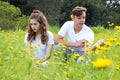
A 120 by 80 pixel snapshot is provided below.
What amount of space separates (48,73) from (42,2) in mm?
20904

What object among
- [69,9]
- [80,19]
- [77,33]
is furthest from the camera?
[69,9]

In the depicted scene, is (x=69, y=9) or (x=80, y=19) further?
(x=69, y=9)

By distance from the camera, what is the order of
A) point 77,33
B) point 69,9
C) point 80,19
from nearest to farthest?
point 80,19, point 77,33, point 69,9

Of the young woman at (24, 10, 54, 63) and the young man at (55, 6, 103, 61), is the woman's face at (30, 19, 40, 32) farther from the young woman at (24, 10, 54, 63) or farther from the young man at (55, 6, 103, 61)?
the young man at (55, 6, 103, 61)

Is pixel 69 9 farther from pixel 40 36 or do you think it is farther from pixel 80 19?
pixel 40 36

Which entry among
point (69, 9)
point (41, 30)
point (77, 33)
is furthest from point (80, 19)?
point (69, 9)

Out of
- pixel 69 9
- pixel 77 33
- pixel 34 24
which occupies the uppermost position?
pixel 34 24

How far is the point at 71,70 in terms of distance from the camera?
3.00m

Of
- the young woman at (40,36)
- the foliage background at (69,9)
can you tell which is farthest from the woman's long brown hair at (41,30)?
the foliage background at (69,9)

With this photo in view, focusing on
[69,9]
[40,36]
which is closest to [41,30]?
[40,36]

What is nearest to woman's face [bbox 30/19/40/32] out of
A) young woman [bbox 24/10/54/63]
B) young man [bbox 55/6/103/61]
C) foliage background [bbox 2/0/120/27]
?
young woman [bbox 24/10/54/63]

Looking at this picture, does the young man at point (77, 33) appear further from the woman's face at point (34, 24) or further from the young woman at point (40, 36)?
the woman's face at point (34, 24)

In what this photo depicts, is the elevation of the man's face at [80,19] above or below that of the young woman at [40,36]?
above

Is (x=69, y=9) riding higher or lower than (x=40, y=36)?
lower
